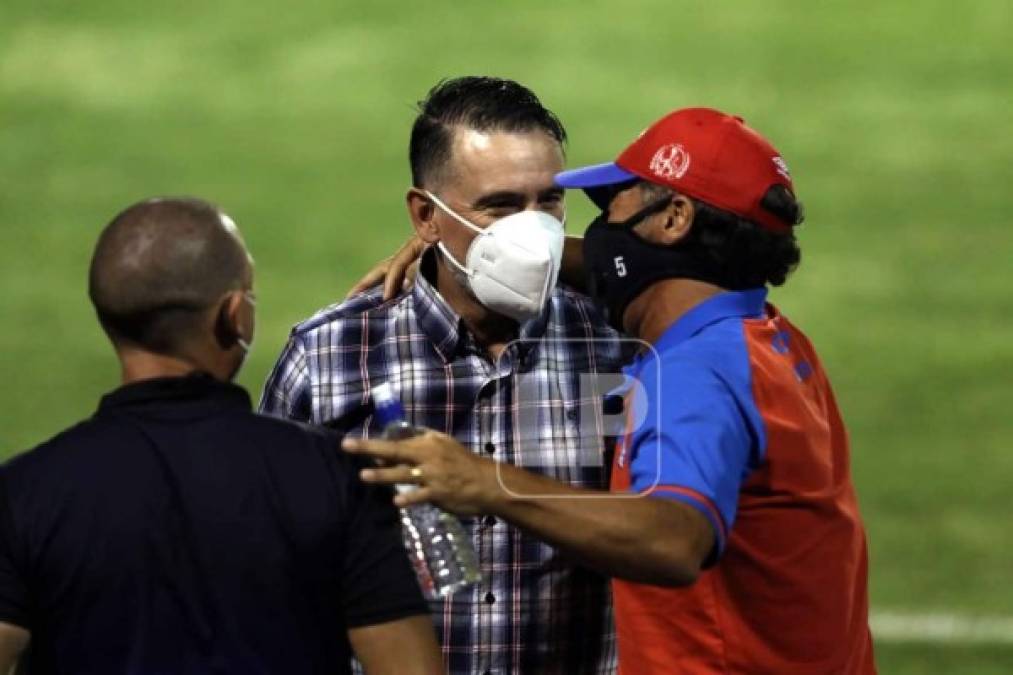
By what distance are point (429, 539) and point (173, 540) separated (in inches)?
19.7

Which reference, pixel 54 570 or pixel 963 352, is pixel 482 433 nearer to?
pixel 54 570

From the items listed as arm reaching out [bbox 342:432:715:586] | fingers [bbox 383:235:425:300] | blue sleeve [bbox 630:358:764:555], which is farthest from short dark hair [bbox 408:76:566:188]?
arm reaching out [bbox 342:432:715:586]

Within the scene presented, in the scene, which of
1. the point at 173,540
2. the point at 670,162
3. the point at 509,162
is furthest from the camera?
the point at 509,162

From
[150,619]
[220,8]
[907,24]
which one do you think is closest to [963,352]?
[907,24]

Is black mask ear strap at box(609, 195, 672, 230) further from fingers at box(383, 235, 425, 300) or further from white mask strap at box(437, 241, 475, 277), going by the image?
fingers at box(383, 235, 425, 300)

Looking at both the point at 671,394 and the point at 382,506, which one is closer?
the point at 382,506

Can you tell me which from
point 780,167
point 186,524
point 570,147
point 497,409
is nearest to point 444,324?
point 497,409

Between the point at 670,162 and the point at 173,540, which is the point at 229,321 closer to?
the point at 173,540

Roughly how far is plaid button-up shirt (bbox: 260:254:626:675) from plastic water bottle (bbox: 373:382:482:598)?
552 millimetres

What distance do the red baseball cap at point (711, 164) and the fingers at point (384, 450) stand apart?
2.83ft

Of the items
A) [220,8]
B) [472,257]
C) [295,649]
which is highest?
[220,8]

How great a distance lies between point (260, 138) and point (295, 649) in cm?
750

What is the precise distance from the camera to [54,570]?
305cm

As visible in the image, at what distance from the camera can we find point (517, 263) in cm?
423
